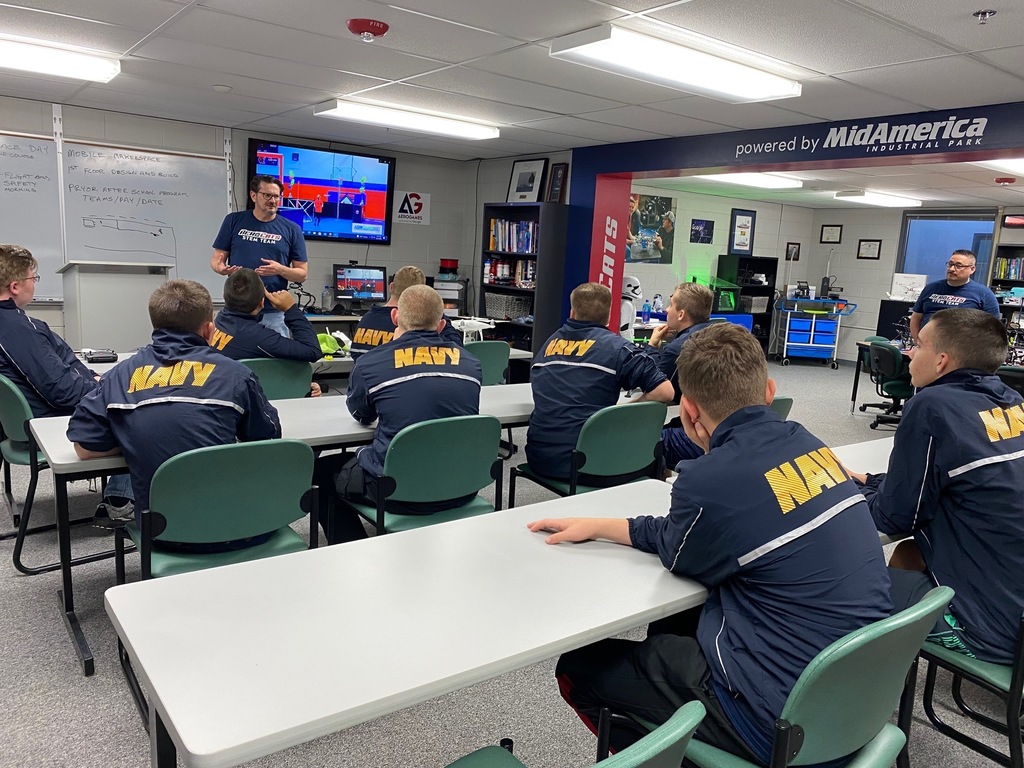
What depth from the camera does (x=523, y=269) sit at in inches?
292

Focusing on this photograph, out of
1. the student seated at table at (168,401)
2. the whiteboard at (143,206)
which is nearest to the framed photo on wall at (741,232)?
the whiteboard at (143,206)

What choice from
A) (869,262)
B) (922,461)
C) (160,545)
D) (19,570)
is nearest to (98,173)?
(19,570)

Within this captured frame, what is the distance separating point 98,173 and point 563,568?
20.3ft

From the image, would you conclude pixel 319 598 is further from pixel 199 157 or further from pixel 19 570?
pixel 199 157

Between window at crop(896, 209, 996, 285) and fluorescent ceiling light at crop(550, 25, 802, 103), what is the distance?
26.7 ft

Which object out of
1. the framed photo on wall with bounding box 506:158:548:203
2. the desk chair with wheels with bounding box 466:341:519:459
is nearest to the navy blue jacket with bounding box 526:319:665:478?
the desk chair with wheels with bounding box 466:341:519:459

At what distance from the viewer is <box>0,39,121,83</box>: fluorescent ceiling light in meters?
4.11

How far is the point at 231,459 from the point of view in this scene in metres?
2.02

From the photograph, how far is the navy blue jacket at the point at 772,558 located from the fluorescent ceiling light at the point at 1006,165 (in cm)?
592

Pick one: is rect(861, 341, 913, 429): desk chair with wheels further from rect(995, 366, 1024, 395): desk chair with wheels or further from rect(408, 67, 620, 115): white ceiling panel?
rect(408, 67, 620, 115): white ceiling panel

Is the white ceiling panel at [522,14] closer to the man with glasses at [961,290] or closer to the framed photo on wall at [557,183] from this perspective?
the framed photo on wall at [557,183]

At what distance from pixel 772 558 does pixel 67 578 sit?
2.44 m

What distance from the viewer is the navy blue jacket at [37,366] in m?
3.02

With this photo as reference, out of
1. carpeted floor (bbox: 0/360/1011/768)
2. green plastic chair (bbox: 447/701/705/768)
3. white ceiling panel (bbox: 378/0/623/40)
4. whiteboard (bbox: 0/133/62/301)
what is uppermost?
white ceiling panel (bbox: 378/0/623/40)
